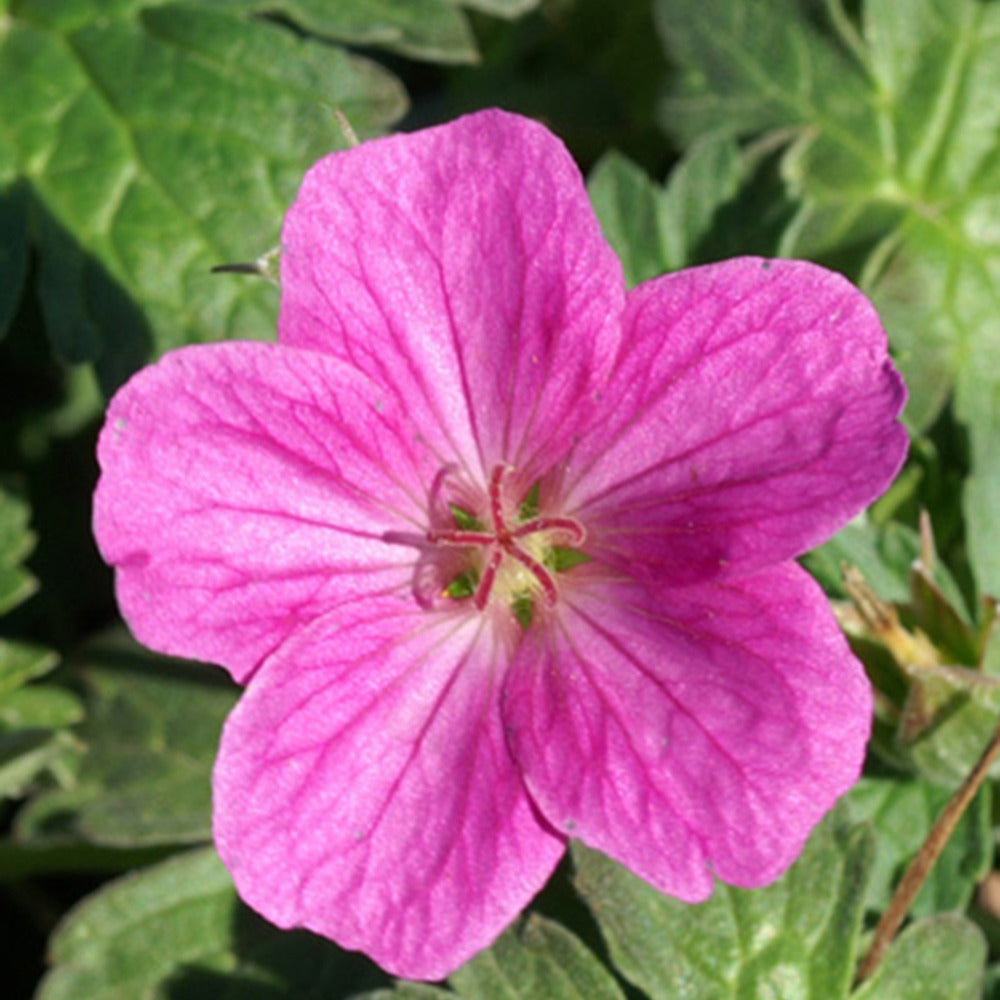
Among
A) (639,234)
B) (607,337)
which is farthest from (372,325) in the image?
(639,234)

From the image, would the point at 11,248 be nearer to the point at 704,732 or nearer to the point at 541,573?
the point at 541,573

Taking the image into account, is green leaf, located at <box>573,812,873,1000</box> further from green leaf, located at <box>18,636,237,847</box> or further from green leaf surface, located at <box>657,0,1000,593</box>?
green leaf surface, located at <box>657,0,1000,593</box>

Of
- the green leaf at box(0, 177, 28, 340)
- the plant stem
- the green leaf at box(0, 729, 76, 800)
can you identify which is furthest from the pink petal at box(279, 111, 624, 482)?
the green leaf at box(0, 729, 76, 800)

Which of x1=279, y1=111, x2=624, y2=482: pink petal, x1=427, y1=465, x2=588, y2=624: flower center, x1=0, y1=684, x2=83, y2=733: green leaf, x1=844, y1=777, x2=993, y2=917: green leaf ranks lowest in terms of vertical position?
x1=0, y1=684, x2=83, y2=733: green leaf

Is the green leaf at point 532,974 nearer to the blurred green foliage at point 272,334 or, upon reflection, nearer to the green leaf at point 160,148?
the blurred green foliage at point 272,334

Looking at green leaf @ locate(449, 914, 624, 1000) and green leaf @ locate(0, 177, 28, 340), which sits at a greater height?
green leaf @ locate(0, 177, 28, 340)

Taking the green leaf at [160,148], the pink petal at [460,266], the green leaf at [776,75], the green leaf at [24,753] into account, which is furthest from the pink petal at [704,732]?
the green leaf at [776,75]

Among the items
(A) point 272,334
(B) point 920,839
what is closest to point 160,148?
(A) point 272,334

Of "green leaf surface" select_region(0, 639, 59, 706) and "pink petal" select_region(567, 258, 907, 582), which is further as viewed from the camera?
"green leaf surface" select_region(0, 639, 59, 706)

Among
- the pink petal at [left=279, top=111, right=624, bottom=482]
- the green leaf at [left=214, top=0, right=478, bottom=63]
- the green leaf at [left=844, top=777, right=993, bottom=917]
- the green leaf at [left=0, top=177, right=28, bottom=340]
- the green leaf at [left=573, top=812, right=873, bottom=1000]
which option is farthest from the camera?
the green leaf at [left=214, top=0, right=478, bottom=63]
